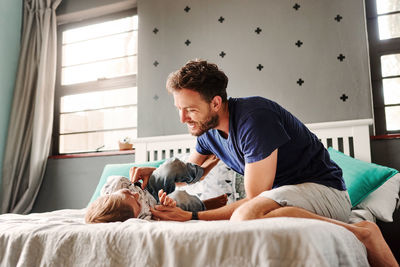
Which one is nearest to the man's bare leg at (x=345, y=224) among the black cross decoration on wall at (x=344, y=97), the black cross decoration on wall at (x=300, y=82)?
the black cross decoration on wall at (x=344, y=97)

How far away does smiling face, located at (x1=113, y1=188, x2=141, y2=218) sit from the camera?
134 cm

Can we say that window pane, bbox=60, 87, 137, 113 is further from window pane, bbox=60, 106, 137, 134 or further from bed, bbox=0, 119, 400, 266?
bed, bbox=0, 119, 400, 266

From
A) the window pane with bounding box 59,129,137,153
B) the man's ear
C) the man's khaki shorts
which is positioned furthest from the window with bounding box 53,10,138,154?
the man's khaki shorts

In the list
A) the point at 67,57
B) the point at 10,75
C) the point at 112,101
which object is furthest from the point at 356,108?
the point at 10,75

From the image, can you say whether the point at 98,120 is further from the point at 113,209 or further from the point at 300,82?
the point at 113,209

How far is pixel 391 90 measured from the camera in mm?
2572

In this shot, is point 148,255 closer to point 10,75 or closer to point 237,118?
point 237,118

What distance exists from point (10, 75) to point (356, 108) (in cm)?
301

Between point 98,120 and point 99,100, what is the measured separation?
7.6 inches

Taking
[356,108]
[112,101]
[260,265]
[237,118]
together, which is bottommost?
[260,265]

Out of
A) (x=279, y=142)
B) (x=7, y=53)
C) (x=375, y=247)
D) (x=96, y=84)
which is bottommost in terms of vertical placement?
(x=375, y=247)

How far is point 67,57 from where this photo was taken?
12.3ft

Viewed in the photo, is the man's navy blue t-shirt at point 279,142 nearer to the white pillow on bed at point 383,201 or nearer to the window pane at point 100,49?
the white pillow on bed at point 383,201

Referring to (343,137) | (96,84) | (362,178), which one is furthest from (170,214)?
(96,84)
